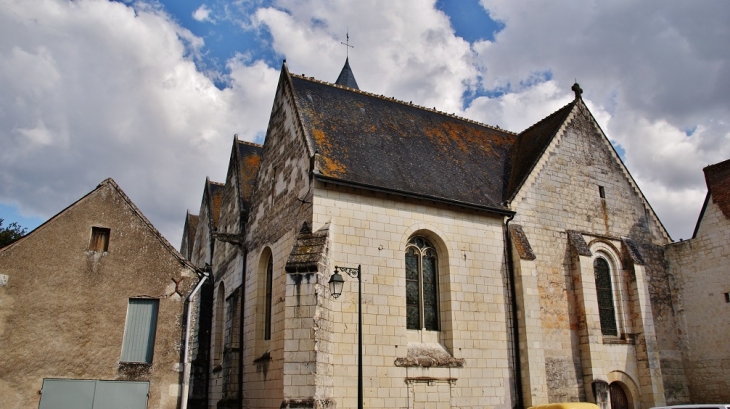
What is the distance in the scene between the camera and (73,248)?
11.9 metres

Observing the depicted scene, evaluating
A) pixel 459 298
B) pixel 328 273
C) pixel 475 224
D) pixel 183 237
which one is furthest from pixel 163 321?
pixel 183 237

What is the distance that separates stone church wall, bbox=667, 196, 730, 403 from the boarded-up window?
641 inches

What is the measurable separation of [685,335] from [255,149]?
688 inches

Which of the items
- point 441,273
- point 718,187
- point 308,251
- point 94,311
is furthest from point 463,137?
point 94,311

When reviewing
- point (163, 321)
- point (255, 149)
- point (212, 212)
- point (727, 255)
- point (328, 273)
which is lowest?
point (163, 321)

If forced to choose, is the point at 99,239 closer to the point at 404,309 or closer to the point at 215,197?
the point at 404,309

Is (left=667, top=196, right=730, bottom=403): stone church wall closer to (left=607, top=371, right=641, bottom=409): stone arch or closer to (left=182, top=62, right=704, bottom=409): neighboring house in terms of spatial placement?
(left=182, top=62, right=704, bottom=409): neighboring house

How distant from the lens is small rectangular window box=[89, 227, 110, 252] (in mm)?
12102

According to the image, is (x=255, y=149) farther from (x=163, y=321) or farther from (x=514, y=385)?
(x=514, y=385)

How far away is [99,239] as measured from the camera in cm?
1220

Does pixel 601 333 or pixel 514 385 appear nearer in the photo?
pixel 514 385

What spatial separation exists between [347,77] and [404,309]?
66.7ft

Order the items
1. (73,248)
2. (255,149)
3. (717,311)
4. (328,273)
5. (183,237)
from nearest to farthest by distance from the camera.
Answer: (73,248), (328,273), (717,311), (255,149), (183,237)

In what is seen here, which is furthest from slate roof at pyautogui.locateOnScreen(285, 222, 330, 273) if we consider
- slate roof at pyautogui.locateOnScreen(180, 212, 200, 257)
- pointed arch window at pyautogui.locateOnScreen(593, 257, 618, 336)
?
slate roof at pyautogui.locateOnScreen(180, 212, 200, 257)
